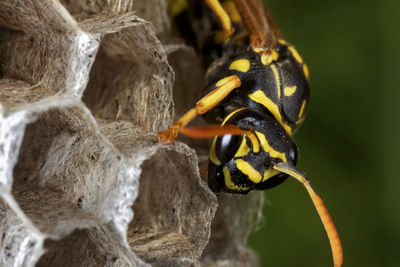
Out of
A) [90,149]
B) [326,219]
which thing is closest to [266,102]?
[326,219]

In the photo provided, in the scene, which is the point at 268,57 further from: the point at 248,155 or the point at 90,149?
the point at 90,149

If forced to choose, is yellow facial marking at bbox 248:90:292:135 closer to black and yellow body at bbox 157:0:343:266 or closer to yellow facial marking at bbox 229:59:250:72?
black and yellow body at bbox 157:0:343:266

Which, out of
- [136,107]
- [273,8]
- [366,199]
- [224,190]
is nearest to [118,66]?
[136,107]

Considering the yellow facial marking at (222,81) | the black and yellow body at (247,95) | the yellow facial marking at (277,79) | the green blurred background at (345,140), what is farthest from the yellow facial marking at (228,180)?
the green blurred background at (345,140)

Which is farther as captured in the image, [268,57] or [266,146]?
[268,57]

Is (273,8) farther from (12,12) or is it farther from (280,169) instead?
(12,12)

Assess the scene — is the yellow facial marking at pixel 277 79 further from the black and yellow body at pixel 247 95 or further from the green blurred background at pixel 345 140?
the green blurred background at pixel 345 140
